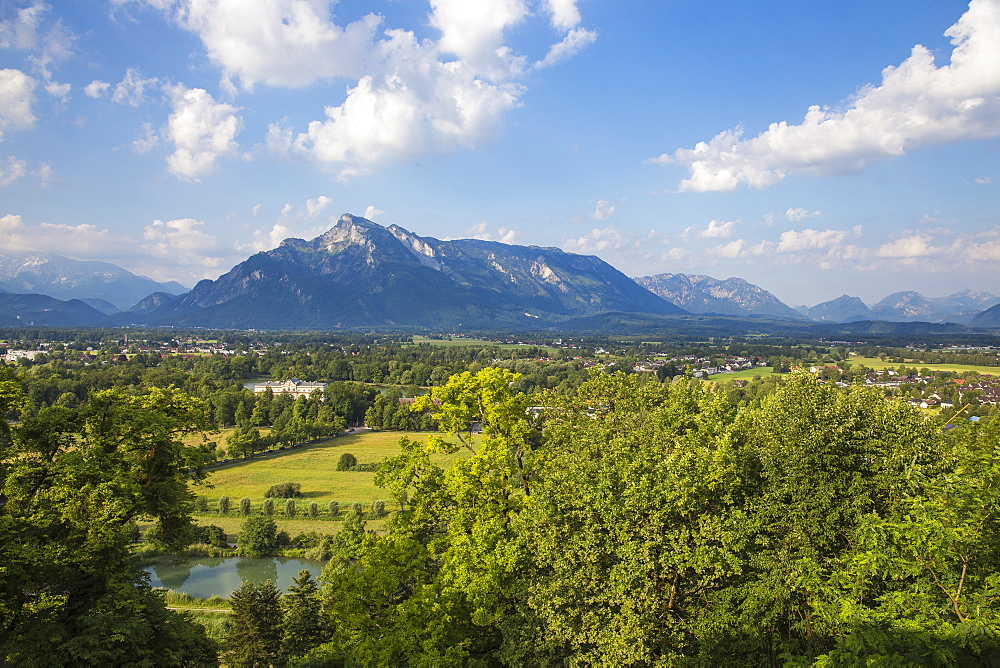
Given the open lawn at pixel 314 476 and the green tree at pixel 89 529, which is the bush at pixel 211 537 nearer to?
the open lawn at pixel 314 476

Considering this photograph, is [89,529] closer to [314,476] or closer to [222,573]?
[222,573]

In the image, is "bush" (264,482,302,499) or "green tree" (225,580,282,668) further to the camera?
"bush" (264,482,302,499)

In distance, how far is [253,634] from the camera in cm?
1941

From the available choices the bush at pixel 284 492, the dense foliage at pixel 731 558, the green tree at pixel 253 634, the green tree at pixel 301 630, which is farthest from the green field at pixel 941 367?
the green tree at pixel 253 634

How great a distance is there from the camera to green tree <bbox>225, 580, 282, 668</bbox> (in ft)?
62.6

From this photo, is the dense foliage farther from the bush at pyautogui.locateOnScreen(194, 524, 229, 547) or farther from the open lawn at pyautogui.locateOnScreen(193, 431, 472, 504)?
the open lawn at pyautogui.locateOnScreen(193, 431, 472, 504)

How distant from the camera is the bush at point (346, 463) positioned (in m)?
54.6

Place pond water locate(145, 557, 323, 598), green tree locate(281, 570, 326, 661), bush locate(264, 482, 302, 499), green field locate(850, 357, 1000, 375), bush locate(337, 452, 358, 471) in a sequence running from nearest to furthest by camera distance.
A: green tree locate(281, 570, 326, 661) < pond water locate(145, 557, 323, 598) < bush locate(264, 482, 302, 499) < bush locate(337, 452, 358, 471) < green field locate(850, 357, 1000, 375)

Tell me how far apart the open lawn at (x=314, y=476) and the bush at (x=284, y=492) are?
0.67m

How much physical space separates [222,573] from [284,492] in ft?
42.6

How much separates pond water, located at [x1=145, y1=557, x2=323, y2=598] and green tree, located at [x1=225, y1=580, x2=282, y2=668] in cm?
1154

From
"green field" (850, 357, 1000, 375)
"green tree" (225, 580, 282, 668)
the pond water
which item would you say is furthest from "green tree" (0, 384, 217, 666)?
"green field" (850, 357, 1000, 375)

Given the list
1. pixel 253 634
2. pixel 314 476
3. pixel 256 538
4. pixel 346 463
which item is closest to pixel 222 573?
pixel 256 538

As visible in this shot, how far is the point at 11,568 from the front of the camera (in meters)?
11.5
